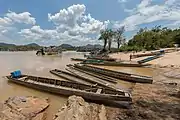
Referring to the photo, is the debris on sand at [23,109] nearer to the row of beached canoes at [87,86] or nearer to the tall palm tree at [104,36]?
the row of beached canoes at [87,86]

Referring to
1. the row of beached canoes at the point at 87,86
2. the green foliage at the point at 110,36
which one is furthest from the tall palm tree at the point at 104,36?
the row of beached canoes at the point at 87,86

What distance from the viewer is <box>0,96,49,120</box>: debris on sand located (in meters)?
8.01

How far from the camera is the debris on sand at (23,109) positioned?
8008 mm

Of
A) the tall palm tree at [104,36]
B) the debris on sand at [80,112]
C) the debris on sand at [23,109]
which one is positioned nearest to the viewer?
the debris on sand at [80,112]

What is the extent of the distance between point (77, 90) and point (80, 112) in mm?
3489

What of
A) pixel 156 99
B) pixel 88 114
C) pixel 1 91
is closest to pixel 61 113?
pixel 88 114

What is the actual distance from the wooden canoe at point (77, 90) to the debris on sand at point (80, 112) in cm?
90

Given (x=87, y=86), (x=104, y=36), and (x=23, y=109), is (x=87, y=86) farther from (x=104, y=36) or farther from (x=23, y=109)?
(x=104, y=36)

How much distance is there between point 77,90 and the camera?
11.1 m

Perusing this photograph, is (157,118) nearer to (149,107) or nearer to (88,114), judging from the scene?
(149,107)

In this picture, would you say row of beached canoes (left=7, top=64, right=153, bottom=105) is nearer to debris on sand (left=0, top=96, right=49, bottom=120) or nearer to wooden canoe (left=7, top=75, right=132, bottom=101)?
wooden canoe (left=7, top=75, right=132, bottom=101)

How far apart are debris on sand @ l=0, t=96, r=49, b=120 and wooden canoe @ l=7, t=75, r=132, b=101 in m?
1.91

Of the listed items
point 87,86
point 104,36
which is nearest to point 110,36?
point 104,36

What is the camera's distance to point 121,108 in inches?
355
